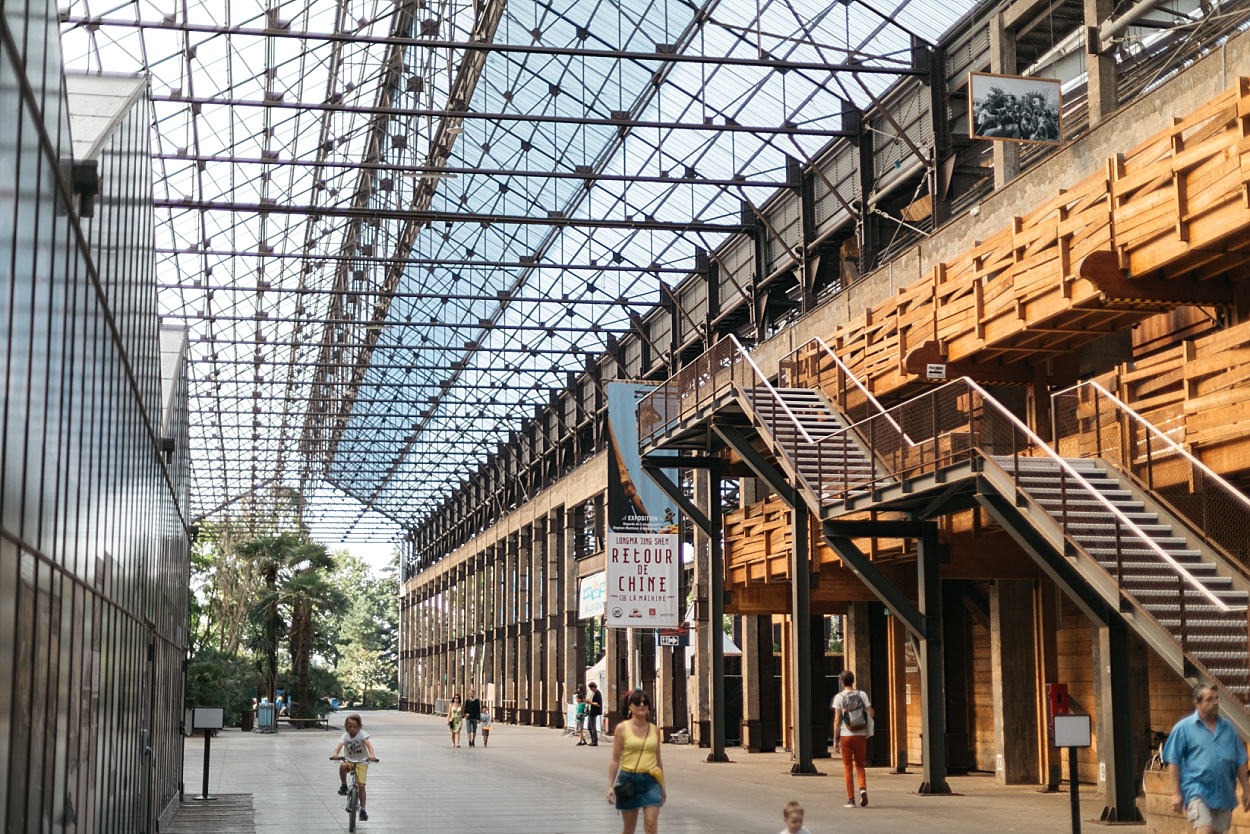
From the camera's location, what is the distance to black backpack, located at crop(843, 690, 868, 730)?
20797 millimetres

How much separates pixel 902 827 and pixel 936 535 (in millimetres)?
7501

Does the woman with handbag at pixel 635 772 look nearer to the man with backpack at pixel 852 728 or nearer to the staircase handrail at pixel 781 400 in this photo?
the man with backpack at pixel 852 728

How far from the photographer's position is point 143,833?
16.6m

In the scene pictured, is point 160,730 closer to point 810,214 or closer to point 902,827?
point 902,827

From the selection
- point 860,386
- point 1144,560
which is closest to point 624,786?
point 1144,560

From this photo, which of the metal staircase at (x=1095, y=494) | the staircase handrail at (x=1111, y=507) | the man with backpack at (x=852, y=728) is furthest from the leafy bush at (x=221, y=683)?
the staircase handrail at (x=1111, y=507)

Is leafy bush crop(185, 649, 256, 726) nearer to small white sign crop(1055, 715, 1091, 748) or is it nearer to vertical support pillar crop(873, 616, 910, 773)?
vertical support pillar crop(873, 616, 910, 773)

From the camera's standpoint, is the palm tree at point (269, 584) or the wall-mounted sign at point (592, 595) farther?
the palm tree at point (269, 584)

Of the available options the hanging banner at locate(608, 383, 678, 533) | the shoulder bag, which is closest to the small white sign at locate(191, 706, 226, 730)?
the shoulder bag

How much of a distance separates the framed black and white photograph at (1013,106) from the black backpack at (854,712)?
10225mm

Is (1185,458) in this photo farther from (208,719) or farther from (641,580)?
(641,580)

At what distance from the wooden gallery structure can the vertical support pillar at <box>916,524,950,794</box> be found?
5 cm

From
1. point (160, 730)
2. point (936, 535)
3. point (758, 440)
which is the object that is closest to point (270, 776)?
point (160, 730)

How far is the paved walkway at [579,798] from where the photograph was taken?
1831 centimetres
